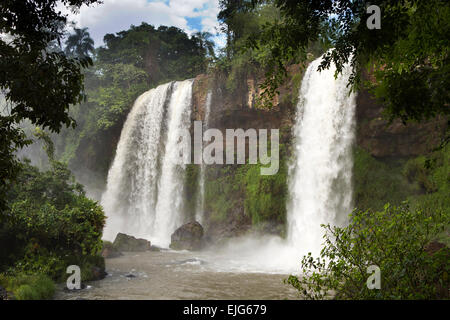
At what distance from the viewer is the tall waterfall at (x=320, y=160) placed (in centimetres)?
1521

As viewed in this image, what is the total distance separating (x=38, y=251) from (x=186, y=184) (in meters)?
12.7

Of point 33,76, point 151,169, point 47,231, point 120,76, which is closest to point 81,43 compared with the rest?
point 120,76

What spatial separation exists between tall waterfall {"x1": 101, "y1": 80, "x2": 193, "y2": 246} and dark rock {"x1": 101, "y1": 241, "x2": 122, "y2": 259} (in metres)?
4.58

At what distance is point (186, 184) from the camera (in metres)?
22.5

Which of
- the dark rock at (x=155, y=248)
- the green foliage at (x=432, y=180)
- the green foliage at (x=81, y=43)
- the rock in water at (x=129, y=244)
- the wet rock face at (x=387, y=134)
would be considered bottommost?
the dark rock at (x=155, y=248)

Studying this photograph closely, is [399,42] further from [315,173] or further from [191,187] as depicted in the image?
[191,187]

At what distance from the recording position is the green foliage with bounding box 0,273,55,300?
807cm

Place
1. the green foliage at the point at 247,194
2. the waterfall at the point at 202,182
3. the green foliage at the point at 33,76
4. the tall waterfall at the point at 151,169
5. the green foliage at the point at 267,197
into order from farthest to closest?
the tall waterfall at the point at 151,169, the waterfall at the point at 202,182, the green foliage at the point at 247,194, the green foliage at the point at 267,197, the green foliage at the point at 33,76

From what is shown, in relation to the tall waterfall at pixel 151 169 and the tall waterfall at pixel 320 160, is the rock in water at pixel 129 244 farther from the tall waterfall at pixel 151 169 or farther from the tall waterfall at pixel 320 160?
the tall waterfall at pixel 320 160

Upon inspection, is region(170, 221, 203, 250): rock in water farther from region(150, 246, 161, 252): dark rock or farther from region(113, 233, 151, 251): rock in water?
region(113, 233, 151, 251): rock in water

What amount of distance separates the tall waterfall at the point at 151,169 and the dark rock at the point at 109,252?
4584 millimetres

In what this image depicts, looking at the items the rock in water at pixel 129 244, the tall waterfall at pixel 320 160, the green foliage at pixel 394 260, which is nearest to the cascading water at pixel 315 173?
the tall waterfall at pixel 320 160

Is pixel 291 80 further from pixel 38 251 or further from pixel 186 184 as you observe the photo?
pixel 38 251
